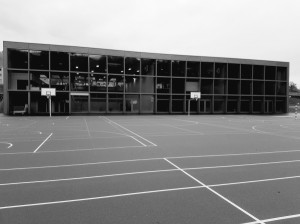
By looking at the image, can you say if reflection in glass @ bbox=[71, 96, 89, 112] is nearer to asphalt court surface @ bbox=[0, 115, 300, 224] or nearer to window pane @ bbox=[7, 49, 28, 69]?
window pane @ bbox=[7, 49, 28, 69]

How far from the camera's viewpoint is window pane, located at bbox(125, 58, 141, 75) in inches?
1658

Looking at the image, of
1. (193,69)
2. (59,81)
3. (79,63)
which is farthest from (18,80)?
(193,69)

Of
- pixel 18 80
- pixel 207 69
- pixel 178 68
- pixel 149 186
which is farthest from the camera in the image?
pixel 207 69

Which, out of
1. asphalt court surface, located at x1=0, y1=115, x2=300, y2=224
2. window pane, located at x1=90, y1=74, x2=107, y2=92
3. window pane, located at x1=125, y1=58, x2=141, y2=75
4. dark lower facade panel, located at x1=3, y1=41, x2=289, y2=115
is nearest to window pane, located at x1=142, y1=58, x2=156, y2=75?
dark lower facade panel, located at x1=3, y1=41, x2=289, y2=115

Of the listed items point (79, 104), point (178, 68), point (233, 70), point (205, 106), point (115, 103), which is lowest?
point (205, 106)

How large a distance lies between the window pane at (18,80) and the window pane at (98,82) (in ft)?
30.0

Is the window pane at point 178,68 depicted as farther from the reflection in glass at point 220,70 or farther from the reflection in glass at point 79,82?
the reflection in glass at point 79,82

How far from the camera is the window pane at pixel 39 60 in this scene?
1476 inches

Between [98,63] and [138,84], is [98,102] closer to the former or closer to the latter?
[98,63]

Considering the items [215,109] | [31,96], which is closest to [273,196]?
[31,96]

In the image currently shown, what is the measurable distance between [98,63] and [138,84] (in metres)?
7.01

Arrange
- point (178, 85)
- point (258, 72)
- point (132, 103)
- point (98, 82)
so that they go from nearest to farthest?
point (98, 82), point (132, 103), point (178, 85), point (258, 72)

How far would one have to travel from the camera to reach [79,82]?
3984 centimetres

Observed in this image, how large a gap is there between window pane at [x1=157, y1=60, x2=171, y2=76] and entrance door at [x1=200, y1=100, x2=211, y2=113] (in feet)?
26.3
